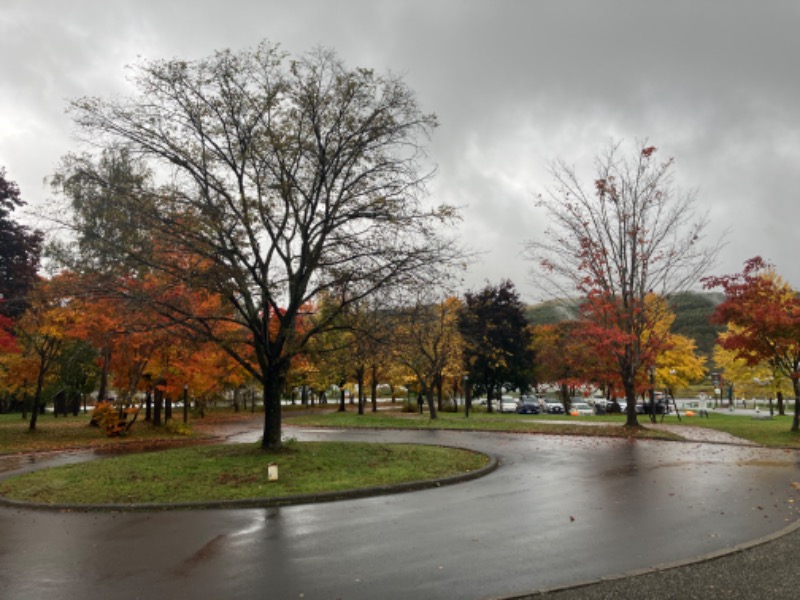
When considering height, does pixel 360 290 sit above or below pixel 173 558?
above

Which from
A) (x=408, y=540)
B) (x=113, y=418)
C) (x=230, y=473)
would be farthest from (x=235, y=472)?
(x=113, y=418)

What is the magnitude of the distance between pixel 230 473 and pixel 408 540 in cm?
612

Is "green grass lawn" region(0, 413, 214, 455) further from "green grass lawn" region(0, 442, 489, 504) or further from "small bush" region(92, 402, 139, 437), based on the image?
"green grass lawn" region(0, 442, 489, 504)

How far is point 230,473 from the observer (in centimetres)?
1181

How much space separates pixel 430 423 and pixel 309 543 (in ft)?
68.6

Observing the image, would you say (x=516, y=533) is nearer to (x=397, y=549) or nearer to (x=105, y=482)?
(x=397, y=549)

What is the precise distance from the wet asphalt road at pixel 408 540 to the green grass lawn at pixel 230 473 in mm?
871

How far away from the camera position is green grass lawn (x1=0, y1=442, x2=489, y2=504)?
401 inches

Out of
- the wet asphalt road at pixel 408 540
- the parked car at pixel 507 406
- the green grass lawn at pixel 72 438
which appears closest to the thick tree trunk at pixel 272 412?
the wet asphalt road at pixel 408 540

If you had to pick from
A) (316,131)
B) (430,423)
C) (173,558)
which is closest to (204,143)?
(316,131)

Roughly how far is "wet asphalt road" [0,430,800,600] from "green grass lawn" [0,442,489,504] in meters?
0.87

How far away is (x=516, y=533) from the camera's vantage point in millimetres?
7297

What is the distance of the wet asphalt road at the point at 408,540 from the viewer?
559 cm

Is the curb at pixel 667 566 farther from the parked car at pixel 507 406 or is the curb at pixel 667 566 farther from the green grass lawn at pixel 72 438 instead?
the parked car at pixel 507 406
